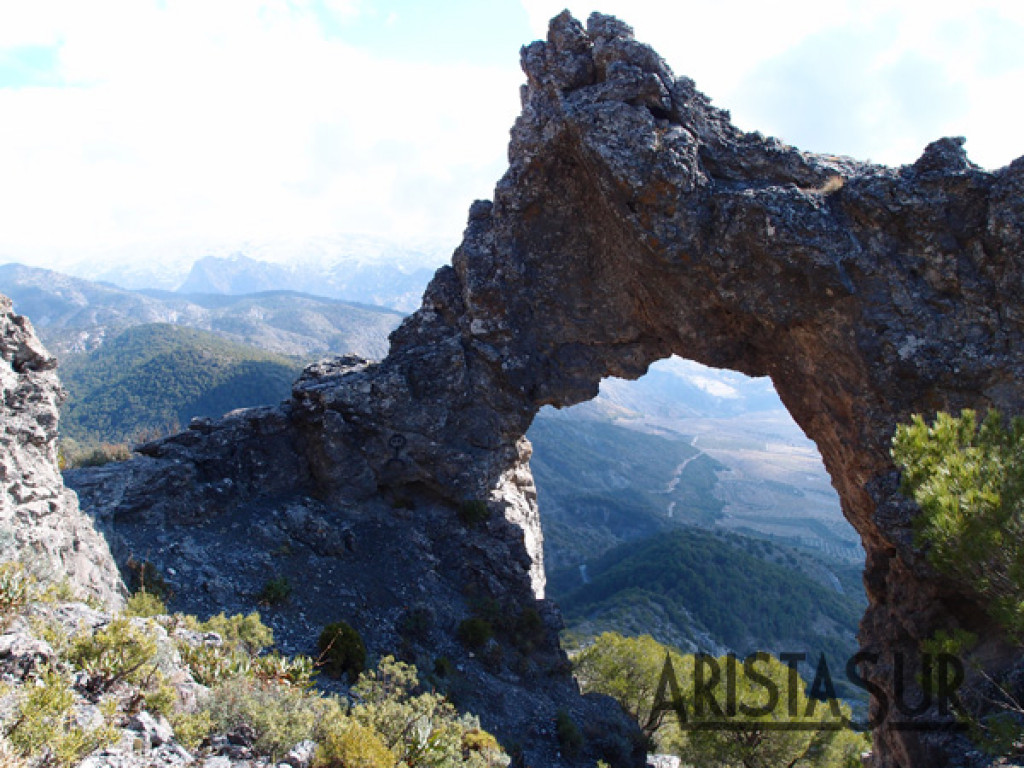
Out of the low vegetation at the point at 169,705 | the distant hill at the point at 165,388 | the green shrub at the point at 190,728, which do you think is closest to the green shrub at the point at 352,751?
the low vegetation at the point at 169,705

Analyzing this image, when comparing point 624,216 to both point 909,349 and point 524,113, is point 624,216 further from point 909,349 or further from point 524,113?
point 909,349

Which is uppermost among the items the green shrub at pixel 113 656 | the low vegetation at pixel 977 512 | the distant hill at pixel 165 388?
the low vegetation at pixel 977 512

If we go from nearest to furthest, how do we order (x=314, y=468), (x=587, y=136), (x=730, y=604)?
(x=587, y=136) < (x=314, y=468) < (x=730, y=604)

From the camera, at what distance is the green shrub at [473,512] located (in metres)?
30.0

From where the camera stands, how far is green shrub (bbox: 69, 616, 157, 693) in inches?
384

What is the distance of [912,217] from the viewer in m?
22.8

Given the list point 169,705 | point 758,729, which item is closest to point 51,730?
point 169,705

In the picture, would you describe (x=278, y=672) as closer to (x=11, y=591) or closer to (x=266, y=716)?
(x=266, y=716)

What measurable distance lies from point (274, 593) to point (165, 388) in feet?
553

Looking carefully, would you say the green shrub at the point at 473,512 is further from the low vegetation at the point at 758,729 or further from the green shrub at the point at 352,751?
the green shrub at the point at 352,751

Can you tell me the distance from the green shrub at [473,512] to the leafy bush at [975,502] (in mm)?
19884

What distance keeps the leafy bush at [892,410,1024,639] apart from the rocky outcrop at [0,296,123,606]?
66.0 feet

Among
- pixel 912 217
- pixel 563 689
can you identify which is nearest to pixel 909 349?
pixel 912 217

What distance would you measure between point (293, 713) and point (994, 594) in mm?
15061
